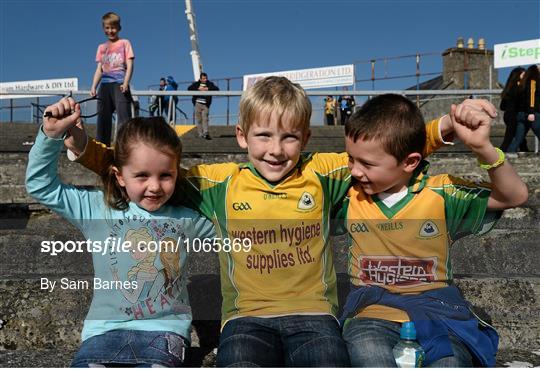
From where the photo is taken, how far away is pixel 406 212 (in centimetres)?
217

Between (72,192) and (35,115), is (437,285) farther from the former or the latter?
(35,115)

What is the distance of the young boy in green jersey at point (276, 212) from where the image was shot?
6.68 ft

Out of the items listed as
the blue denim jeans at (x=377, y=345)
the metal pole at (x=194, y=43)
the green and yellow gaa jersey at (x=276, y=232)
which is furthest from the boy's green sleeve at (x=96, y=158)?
the metal pole at (x=194, y=43)

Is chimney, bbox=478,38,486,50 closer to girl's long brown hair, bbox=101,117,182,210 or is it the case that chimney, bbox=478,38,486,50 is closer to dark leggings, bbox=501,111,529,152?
dark leggings, bbox=501,111,529,152

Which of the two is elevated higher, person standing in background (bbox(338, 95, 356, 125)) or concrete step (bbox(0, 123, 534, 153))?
person standing in background (bbox(338, 95, 356, 125))

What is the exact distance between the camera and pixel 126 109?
18.6 feet

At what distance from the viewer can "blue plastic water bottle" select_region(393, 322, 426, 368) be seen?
1.87 metres

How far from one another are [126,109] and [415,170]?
4.06 meters

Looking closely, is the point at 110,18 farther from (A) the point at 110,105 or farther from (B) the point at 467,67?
(B) the point at 467,67

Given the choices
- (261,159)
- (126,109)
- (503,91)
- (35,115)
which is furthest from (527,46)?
(261,159)

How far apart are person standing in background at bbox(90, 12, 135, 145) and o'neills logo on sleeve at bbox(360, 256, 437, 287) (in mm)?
4078

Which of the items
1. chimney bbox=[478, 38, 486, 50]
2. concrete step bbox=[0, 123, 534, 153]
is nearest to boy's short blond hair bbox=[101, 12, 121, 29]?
concrete step bbox=[0, 123, 534, 153]

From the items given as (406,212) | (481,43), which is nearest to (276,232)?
(406,212)

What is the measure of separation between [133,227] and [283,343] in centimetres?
74
